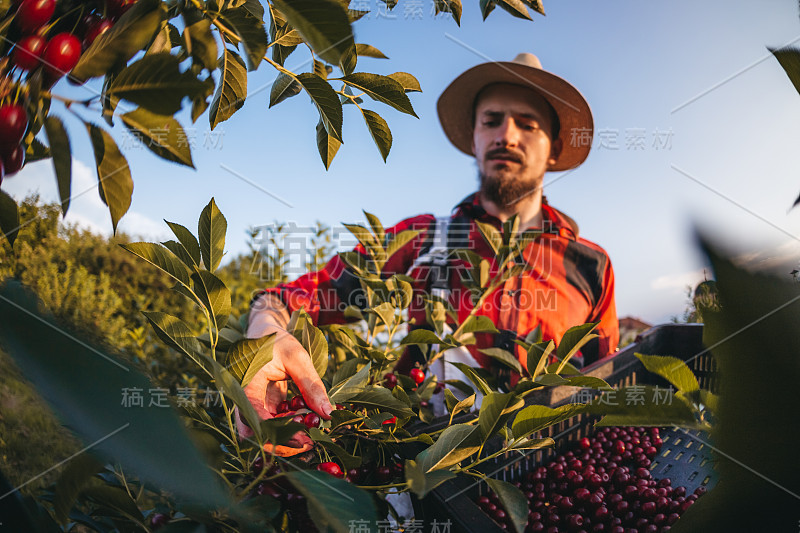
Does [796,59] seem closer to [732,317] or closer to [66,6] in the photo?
[732,317]

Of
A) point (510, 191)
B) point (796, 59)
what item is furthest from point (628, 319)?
point (796, 59)

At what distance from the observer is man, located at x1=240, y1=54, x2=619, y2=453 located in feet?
4.96

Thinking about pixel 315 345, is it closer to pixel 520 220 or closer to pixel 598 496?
pixel 598 496

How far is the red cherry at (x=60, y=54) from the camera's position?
1.01 feet

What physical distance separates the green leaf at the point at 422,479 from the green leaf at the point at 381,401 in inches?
4.4

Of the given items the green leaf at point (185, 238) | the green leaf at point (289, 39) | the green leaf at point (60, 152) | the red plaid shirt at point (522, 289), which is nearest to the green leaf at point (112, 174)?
the green leaf at point (60, 152)

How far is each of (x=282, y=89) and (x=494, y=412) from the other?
40cm

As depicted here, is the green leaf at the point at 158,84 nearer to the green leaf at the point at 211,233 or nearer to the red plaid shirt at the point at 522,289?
the green leaf at the point at 211,233

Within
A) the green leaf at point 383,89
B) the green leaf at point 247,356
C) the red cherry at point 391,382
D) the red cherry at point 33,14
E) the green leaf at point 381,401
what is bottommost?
the red cherry at point 391,382

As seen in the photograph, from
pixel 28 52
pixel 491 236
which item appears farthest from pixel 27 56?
pixel 491 236

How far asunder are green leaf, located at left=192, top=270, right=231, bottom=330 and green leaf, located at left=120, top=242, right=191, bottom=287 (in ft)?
0.04

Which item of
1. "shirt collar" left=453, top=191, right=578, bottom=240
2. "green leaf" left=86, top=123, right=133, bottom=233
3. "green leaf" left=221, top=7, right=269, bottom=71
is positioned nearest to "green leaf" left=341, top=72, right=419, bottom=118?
"green leaf" left=221, top=7, right=269, bottom=71

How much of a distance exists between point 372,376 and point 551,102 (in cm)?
170

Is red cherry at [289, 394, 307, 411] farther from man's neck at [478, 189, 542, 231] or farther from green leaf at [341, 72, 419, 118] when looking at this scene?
man's neck at [478, 189, 542, 231]
